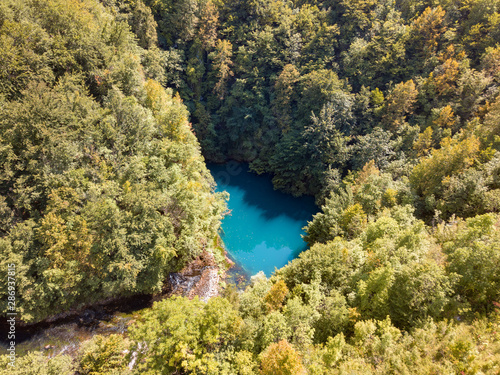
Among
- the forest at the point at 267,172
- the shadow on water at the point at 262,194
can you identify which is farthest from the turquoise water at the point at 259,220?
the forest at the point at 267,172

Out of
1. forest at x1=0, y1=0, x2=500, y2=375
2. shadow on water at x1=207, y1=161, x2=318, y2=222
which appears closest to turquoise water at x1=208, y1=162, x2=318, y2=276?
shadow on water at x1=207, y1=161, x2=318, y2=222

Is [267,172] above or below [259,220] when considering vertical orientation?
above

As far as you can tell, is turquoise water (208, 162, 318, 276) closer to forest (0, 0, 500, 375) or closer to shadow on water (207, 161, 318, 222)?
shadow on water (207, 161, 318, 222)

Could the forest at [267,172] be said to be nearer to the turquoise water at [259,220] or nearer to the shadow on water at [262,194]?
the shadow on water at [262,194]

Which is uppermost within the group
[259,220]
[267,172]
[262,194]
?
[267,172]

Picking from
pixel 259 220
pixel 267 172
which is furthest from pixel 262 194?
pixel 259 220

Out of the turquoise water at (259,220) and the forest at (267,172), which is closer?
the forest at (267,172)

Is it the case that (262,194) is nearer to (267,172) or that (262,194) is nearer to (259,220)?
(267,172)
